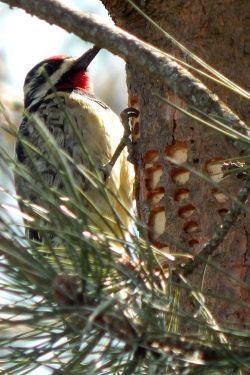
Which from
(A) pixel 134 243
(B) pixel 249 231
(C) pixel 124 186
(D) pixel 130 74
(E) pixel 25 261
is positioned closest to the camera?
(E) pixel 25 261

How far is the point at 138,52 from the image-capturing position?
6.64 feet

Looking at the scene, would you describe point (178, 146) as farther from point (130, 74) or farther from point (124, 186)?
point (124, 186)

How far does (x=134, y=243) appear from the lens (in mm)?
1853

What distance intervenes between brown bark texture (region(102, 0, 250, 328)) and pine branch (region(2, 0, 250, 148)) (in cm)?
56

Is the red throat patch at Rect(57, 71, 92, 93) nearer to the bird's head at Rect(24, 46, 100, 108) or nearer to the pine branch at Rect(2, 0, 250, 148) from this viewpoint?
the bird's head at Rect(24, 46, 100, 108)

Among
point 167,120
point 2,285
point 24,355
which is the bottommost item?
point 24,355

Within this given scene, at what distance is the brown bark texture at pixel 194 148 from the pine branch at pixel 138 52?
564mm

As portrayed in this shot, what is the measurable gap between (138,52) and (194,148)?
34.6 inches

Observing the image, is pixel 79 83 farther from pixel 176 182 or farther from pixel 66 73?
pixel 176 182

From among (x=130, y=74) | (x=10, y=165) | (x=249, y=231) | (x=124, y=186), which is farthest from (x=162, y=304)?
(x=124, y=186)

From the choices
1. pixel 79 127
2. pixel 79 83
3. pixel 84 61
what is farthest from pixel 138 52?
pixel 84 61

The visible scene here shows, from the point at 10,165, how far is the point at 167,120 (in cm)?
136

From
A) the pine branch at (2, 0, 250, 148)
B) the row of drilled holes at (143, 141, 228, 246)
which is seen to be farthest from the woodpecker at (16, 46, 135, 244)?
the pine branch at (2, 0, 250, 148)

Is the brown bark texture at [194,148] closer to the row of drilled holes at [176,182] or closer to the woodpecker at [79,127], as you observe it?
the row of drilled holes at [176,182]
